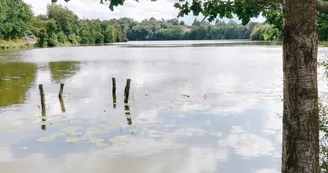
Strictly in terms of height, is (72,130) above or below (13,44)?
below

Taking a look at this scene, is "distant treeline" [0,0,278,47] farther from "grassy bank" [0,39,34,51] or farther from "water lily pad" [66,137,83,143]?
"water lily pad" [66,137,83,143]

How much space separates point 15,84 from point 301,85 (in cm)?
2829

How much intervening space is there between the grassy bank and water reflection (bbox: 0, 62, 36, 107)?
53.2 metres


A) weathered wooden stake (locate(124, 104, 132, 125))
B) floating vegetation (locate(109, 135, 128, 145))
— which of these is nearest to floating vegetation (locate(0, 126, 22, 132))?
floating vegetation (locate(109, 135, 128, 145))

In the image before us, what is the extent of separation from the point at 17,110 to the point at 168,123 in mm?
8089

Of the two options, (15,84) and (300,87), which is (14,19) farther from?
(300,87)

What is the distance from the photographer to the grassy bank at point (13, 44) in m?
89.0

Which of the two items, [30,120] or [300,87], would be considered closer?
[300,87]

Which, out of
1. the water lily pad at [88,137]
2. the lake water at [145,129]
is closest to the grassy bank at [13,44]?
the lake water at [145,129]

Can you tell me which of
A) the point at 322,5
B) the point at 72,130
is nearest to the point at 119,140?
the point at 72,130

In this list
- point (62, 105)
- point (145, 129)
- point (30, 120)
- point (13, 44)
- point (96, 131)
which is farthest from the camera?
point (13, 44)

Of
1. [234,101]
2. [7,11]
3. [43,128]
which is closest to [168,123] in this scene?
[43,128]

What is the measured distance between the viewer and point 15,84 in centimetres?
2873

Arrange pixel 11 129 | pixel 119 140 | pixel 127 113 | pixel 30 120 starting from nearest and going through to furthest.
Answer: pixel 119 140 → pixel 11 129 → pixel 30 120 → pixel 127 113
